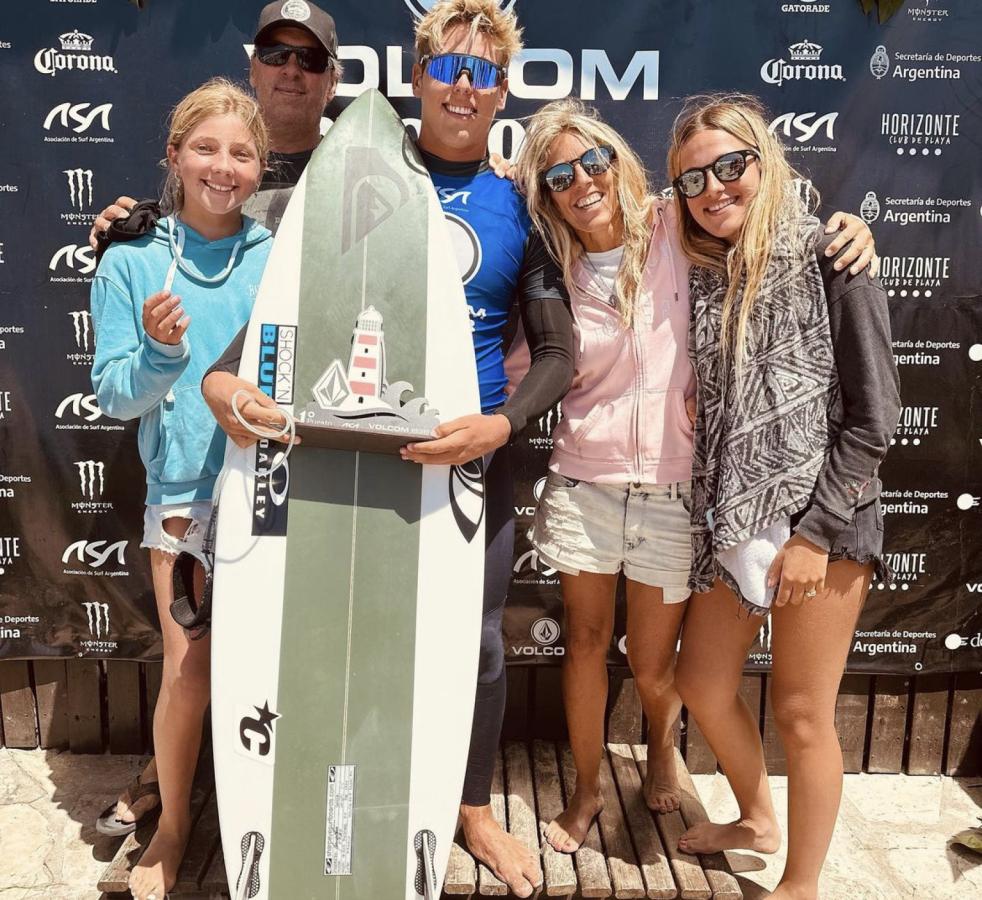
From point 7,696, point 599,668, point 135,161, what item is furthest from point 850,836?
point 135,161

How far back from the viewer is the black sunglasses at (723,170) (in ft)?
5.89

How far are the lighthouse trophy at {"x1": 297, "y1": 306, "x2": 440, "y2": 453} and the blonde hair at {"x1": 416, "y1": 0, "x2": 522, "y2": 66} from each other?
63 cm

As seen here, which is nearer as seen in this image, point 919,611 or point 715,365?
point 715,365

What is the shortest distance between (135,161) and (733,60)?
184 cm

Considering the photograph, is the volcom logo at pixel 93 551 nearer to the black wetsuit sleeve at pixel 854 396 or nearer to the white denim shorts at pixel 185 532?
the white denim shorts at pixel 185 532

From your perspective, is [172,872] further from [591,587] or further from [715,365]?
[715,365]

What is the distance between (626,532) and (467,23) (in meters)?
1.25

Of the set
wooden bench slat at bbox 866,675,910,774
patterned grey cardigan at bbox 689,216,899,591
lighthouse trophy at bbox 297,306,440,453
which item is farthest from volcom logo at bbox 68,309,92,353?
wooden bench slat at bbox 866,675,910,774

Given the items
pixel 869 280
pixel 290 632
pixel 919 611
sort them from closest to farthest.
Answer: pixel 869 280, pixel 290 632, pixel 919 611

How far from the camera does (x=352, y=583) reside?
80.6 inches

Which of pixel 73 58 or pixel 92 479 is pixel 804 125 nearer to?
pixel 73 58

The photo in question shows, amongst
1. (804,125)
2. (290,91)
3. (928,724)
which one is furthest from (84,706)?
(804,125)

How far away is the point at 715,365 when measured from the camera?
6.24 feet

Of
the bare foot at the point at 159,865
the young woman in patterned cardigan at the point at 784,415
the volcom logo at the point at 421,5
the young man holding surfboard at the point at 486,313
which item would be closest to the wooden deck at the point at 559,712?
the young man holding surfboard at the point at 486,313
